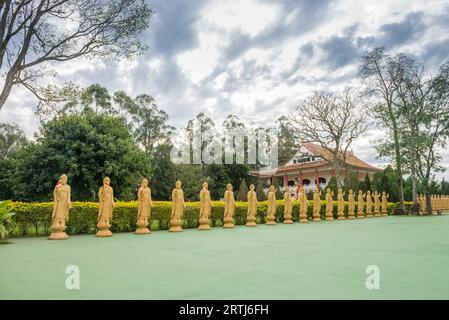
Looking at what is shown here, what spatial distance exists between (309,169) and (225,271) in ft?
98.5

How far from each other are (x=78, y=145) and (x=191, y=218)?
7.22 metres

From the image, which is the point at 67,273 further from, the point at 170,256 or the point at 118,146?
the point at 118,146

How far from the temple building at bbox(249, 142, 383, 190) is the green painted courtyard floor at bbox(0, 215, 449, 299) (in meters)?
26.5

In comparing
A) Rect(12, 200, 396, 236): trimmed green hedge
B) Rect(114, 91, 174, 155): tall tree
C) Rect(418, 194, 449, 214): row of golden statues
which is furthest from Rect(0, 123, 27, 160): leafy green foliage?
Rect(418, 194, 449, 214): row of golden statues

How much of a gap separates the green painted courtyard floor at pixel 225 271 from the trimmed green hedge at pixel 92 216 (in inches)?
76.0

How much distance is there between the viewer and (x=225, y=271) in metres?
4.79

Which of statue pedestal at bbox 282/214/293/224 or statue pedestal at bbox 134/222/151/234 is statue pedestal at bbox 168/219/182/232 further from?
statue pedestal at bbox 282/214/293/224

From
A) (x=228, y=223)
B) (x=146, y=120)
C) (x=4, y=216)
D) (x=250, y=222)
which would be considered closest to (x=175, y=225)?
(x=228, y=223)

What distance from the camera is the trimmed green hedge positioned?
9.45 meters

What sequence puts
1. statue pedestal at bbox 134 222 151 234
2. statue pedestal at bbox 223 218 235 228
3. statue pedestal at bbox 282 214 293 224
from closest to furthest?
statue pedestal at bbox 134 222 151 234, statue pedestal at bbox 223 218 235 228, statue pedestal at bbox 282 214 293 224

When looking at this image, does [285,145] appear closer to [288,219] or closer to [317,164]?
[317,164]

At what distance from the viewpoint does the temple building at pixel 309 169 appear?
33.7 meters

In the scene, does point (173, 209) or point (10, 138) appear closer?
point (173, 209)
